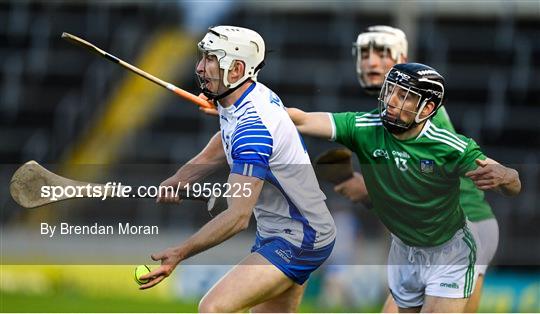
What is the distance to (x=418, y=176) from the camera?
19.7ft

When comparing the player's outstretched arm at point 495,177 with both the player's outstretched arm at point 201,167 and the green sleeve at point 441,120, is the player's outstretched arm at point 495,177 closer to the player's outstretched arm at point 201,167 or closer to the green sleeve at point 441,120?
the green sleeve at point 441,120

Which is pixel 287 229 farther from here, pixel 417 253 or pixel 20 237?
pixel 20 237

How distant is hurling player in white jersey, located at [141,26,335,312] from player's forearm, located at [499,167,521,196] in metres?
0.77

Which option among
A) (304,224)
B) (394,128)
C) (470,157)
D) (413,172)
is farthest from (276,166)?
(470,157)

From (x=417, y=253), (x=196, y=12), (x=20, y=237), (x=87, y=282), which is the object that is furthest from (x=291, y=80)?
(x=417, y=253)

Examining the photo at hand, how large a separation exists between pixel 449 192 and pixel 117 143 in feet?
25.4

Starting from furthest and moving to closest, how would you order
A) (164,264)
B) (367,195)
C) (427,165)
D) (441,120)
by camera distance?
1. (367,195)
2. (441,120)
3. (427,165)
4. (164,264)

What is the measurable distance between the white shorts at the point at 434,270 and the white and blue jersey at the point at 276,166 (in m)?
0.55

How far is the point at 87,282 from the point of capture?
10938 millimetres

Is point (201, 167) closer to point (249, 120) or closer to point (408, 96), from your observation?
point (249, 120)

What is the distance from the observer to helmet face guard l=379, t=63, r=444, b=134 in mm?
5855

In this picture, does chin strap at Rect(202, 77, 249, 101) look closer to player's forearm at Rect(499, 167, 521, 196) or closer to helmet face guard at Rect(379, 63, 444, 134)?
helmet face guard at Rect(379, 63, 444, 134)

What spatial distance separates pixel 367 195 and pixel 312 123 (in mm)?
680

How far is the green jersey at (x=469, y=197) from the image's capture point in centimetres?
638
